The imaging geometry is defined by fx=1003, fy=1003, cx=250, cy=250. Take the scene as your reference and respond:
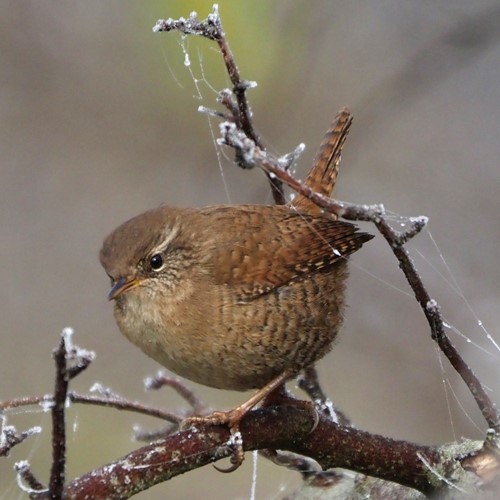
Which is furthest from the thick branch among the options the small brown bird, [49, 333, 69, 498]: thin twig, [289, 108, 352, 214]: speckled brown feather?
[289, 108, 352, 214]: speckled brown feather

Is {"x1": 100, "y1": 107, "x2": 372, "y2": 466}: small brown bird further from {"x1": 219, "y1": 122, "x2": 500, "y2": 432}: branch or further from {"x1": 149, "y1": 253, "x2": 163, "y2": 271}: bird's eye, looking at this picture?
{"x1": 219, "y1": 122, "x2": 500, "y2": 432}: branch

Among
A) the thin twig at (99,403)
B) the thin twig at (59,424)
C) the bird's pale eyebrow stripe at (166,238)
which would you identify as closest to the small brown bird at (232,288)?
the bird's pale eyebrow stripe at (166,238)

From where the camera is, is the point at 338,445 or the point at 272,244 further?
the point at 272,244

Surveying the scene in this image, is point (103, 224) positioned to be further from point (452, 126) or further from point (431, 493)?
point (431, 493)

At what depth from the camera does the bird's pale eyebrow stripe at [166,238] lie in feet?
9.21

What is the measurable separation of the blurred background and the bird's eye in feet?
2.12

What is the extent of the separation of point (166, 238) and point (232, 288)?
0.25 meters

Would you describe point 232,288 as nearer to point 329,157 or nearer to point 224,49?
point 329,157

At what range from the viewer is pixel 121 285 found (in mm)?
2744

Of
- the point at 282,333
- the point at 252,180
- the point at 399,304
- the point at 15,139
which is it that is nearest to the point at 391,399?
the point at 399,304

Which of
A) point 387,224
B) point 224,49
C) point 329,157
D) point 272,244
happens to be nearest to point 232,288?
point 272,244

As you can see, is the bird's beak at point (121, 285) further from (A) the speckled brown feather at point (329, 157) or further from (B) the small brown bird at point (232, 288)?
(A) the speckled brown feather at point (329, 157)

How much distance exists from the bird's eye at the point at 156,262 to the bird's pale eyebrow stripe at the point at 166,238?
15 mm

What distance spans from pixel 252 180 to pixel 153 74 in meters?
0.60
